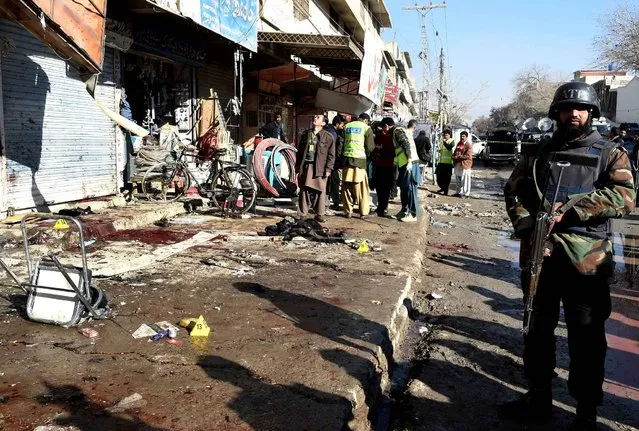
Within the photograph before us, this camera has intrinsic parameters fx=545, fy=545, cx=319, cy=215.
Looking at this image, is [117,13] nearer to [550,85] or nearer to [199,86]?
[199,86]

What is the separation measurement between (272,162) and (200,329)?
724 centimetres

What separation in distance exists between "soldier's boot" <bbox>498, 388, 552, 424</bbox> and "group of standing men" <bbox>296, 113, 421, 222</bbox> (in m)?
5.96

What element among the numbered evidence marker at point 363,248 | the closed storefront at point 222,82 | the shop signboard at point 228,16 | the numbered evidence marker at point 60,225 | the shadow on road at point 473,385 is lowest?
the shadow on road at point 473,385

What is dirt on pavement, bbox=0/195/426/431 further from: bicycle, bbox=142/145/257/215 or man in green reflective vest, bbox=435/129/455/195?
man in green reflective vest, bbox=435/129/455/195

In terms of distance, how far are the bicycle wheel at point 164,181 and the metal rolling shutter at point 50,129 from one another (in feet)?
2.03

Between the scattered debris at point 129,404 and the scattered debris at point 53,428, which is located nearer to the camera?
the scattered debris at point 53,428

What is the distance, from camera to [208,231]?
26.1 feet

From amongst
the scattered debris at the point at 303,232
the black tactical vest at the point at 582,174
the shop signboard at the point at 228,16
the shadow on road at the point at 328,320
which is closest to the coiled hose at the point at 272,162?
the shop signboard at the point at 228,16

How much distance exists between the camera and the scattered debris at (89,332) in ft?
12.3

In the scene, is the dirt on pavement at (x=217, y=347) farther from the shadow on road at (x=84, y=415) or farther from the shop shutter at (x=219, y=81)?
the shop shutter at (x=219, y=81)

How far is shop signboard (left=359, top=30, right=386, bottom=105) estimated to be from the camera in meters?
13.8

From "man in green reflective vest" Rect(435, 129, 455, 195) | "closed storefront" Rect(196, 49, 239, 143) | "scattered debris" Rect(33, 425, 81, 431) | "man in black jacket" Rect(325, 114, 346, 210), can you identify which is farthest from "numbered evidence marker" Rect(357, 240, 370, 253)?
"man in green reflective vest" Rect(435, 129, 455, 195)

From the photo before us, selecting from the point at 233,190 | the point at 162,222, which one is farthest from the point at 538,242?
the point at 233,190

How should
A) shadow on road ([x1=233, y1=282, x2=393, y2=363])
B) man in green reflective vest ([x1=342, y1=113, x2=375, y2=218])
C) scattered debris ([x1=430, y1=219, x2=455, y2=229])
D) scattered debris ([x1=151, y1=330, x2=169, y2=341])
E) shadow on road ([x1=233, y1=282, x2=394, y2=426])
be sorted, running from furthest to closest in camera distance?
scattered debris ([x1=430, y1=219, x2=455, y2=229]) → man in green reflective vest ([x1=342, y1=113, x2=375, y2=218]) → shadow on road ([x1=233, y1=282, x2=393, y2=363]) → scattered debris ([x1=151, y1=330, x2=169, y2=341]) → shadow on road ([x1=233, y1=282, x2=394, y2=426])
